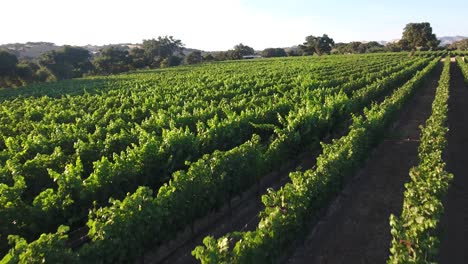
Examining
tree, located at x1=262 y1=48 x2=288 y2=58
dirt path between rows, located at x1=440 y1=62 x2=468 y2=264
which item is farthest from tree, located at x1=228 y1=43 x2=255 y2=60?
dirt path between rows, located at x1=440 y1=62 x2=468 y2=264

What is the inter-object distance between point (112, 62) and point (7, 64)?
102ft

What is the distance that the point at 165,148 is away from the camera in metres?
13.6

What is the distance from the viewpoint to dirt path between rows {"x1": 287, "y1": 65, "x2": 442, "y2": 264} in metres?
10.0

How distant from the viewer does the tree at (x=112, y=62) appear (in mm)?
96312

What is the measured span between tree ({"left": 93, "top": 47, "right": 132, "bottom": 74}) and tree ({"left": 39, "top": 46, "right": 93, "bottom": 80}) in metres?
2.35

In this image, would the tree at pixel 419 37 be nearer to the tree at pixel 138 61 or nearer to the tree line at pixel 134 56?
the tree line at pixel 134 56

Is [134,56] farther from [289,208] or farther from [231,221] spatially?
[289,208]

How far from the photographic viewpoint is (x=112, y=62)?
Result: 98.3m

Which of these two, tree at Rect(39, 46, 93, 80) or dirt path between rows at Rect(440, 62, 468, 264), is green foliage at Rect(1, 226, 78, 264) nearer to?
dirt path between rows at Rect(440, 62, 468, 264)

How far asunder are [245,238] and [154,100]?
2206 centimetres

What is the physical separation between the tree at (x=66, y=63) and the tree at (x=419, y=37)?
96334 millimetres

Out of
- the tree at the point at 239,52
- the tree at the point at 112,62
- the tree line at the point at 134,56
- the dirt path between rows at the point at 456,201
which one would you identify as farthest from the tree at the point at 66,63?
the dirt path between rows at the point at 456,201

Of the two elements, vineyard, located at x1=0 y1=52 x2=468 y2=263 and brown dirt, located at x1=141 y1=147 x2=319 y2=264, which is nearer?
vineyard, located at x1=0 y1=52 x2=468 y2=263

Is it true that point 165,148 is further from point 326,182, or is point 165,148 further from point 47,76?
point 47,76
